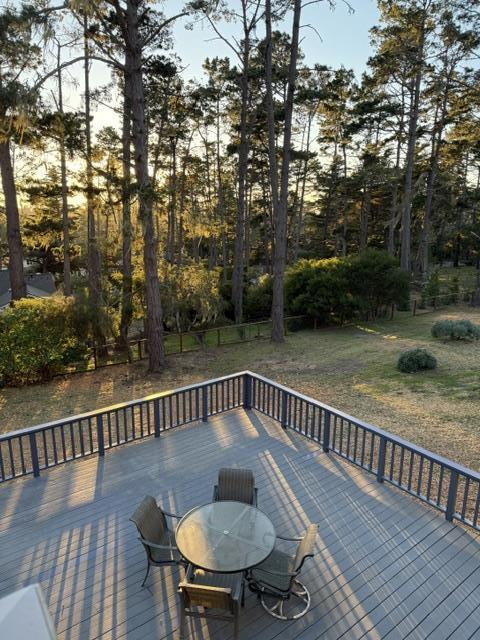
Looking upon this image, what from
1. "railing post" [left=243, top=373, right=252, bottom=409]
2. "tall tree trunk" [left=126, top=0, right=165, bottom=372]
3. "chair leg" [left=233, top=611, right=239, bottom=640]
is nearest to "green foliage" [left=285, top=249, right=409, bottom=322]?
"tall tree trunk" [left=126, top=0, right=165, bottom=372]

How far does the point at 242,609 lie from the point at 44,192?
1618 centimetres

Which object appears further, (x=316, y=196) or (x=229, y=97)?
(x=316, y=196)

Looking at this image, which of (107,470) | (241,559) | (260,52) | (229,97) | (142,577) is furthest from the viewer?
(229,97)

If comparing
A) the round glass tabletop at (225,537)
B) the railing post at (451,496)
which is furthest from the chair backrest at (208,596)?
the railing post at (451,496)

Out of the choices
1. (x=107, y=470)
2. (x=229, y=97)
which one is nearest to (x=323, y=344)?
(x=107, y=470)

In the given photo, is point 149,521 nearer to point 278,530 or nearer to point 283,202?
point 278,530

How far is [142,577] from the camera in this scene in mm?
3947

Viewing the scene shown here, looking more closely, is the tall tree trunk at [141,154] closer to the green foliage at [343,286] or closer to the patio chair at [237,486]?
the patio chair at [237,486]

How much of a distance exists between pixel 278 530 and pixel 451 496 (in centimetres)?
193

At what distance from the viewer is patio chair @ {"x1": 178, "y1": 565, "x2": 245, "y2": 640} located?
10.4ft

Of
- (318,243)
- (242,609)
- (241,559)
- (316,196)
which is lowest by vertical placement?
(242,609)

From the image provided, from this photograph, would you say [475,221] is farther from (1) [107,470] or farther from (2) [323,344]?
(1) [107,470]

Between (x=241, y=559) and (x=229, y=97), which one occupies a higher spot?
(x=229, y=97)

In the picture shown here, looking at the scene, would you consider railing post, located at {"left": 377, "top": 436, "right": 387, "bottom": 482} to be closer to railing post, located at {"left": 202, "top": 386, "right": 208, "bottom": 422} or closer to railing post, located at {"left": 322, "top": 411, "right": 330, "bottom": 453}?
railing post, located at {"left": 322, "top": 411, "right": 330, "bottom": 453}
